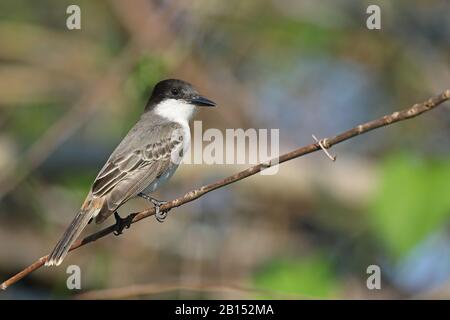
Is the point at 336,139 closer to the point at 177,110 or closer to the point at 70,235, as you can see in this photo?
the point at 70,235

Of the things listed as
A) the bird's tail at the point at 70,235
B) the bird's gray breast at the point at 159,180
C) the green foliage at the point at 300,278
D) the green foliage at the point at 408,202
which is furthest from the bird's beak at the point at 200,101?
the green foliage at the point at 408,202

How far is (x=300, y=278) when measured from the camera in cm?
435

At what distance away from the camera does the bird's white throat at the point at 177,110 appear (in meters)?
5.43

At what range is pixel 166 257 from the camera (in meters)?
6.63

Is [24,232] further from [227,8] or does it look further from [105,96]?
[227,8]

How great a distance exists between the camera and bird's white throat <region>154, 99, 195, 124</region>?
5430mm

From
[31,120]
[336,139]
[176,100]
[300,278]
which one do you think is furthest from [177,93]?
[336,139]

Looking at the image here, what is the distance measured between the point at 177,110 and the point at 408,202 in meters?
1.88

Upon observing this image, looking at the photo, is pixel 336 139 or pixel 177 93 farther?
pixel 177 93

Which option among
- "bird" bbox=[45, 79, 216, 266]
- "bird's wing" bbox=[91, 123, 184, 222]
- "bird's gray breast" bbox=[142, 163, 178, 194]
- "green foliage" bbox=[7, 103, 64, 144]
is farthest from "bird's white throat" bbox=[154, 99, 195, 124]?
"green foliage" bbox=[7, 103, 64, 144]

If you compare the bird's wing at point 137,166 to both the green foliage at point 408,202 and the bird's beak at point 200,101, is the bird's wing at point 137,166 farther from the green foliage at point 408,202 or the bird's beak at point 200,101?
the green foliage at point 408,202

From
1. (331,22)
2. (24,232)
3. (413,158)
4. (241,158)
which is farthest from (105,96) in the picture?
(413,158)

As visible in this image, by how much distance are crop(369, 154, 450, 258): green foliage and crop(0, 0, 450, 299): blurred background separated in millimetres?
1397

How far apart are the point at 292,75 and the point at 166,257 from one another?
178 cm
